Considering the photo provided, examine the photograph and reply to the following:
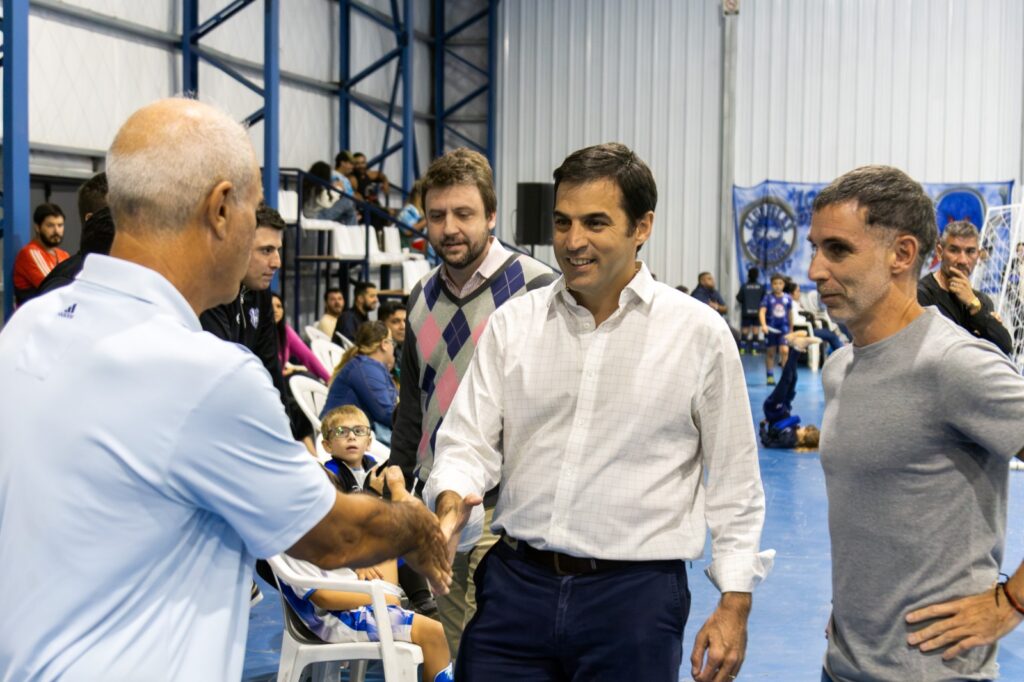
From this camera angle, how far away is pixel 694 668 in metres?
2.19

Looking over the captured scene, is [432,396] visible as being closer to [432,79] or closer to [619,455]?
[619,455]

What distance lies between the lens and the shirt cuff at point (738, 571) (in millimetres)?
2160

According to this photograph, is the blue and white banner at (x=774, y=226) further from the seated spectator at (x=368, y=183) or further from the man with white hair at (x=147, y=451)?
Answer: the man with white hair at (x=147, y=451)

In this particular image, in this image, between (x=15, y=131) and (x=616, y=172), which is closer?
(x=616, y=172)

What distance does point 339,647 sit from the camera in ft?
12.1

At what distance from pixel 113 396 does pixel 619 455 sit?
1069 mm

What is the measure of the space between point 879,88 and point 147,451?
1921 centimetres

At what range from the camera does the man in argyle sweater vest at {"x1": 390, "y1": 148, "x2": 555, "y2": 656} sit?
337 cm

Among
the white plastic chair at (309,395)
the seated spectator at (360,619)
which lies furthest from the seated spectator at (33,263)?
the seated spectator at (360,619)

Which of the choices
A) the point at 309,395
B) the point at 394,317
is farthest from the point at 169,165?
the point at 394,317

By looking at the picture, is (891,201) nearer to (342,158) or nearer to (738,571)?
(738,571)

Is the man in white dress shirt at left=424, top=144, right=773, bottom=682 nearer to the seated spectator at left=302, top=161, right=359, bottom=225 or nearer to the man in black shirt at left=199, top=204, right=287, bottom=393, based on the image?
the man in black shirt at left=199, top=204, right=287, bottom=393

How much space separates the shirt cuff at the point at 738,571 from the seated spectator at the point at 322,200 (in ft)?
36.8

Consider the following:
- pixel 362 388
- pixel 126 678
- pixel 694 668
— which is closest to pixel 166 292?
pixel 126 678
